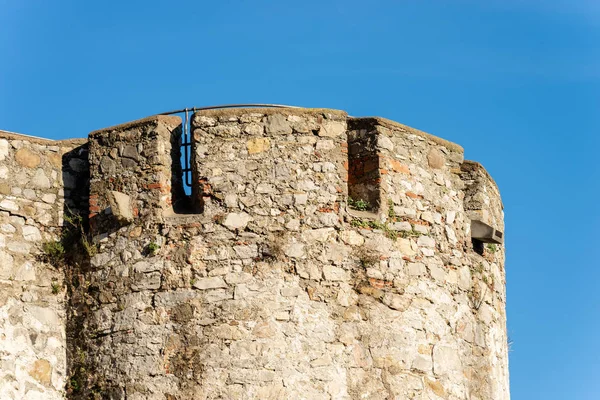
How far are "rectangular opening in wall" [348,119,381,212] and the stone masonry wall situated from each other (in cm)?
2

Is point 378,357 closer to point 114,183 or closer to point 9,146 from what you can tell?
point 114,183

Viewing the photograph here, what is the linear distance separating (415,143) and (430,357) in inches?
75.5

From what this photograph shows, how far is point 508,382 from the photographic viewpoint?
40.2 ft

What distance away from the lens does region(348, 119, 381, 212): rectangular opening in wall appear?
1106 centimetres

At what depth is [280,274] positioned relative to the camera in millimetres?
10586

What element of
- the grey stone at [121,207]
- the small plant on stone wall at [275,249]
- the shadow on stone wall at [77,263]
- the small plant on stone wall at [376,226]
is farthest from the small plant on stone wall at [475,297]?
the shadow on stone wall at [77,263]

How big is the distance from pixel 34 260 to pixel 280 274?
2203 mm

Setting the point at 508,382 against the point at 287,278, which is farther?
the point at 508,382

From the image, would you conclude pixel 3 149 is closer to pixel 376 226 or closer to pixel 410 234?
pixel 376 226

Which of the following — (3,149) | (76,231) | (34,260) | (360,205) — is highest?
(3,149)

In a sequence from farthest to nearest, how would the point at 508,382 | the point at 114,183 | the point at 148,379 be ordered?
the point at 508,382
the point at 114,183
the point at 148,379

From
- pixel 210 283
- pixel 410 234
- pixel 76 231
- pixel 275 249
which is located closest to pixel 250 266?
pixel 275 249

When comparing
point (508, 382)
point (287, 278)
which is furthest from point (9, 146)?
point (508, 382)

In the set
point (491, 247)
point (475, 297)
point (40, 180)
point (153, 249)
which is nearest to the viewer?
point (153, 249)
